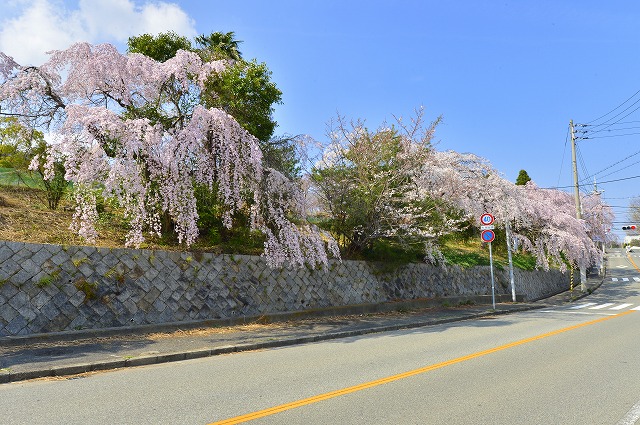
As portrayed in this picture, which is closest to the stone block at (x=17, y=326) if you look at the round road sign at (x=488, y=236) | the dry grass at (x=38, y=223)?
the dry grass at (x=38, y=223)

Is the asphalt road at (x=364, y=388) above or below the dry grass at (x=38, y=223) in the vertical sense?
below

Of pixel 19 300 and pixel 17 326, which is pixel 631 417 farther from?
pixel 19 300

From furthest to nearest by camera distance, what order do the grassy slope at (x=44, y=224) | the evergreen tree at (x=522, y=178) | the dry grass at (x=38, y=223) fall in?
the evergreen tree at (x=522, y=178)
the grassy slope at (x=44, y=224)
the dry grass at (x=38, y=223)

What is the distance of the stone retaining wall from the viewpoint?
933 centimetres

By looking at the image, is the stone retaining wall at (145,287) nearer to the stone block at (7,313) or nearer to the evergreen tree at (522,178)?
the stone block at (7,313)

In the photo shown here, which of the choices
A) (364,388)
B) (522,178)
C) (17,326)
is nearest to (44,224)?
(17,326)

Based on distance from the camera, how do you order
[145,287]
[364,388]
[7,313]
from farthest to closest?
1. [145,287]
2. [7,313]
3. [364,388]

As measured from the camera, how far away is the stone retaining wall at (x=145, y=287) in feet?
30.6

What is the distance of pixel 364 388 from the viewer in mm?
6258

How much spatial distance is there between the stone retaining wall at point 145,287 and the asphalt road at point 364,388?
3036 mm

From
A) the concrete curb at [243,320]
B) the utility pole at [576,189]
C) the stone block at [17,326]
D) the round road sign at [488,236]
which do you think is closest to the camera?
the stone block at [17,326]

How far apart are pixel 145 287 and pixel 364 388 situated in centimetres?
694

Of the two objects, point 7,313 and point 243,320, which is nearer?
point 7,313

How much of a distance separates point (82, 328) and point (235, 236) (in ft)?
19.5
